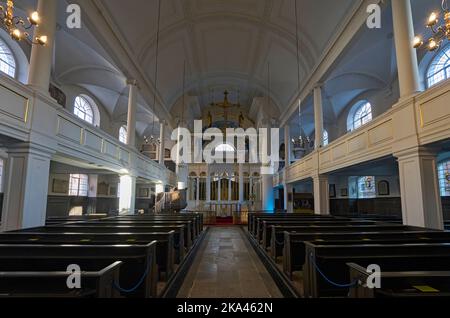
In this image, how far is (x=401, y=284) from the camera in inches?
84.7

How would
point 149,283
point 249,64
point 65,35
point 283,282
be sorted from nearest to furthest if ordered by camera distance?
1. point 149,283
2. point 283,282
3. point 65,35
4. point 249,64

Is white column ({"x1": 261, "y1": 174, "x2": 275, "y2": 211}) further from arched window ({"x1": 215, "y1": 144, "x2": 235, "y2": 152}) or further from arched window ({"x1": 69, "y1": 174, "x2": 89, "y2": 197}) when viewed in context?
arched window ({"x1": 69, "y1": 174, "x2": 89, "y2": 197})

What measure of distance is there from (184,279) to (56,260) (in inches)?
88.9

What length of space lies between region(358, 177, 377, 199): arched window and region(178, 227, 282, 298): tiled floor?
31.4 ft

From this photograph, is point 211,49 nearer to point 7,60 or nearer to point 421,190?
point 7,60

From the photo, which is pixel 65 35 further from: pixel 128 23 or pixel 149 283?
pixel 149 283

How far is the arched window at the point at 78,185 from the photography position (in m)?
12.9

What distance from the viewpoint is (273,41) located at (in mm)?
11484

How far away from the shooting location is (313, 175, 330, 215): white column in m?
9.54

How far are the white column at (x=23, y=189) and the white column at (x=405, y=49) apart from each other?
7.35 m

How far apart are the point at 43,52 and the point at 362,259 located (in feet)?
21.3

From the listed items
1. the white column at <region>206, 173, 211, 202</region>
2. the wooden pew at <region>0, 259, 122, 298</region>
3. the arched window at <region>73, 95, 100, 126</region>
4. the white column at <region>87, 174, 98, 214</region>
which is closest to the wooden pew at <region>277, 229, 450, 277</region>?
the wooden pew at <region>0, 259, 122, 298</region>

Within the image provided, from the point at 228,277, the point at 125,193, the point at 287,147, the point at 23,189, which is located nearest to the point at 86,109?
the point at 125,193
